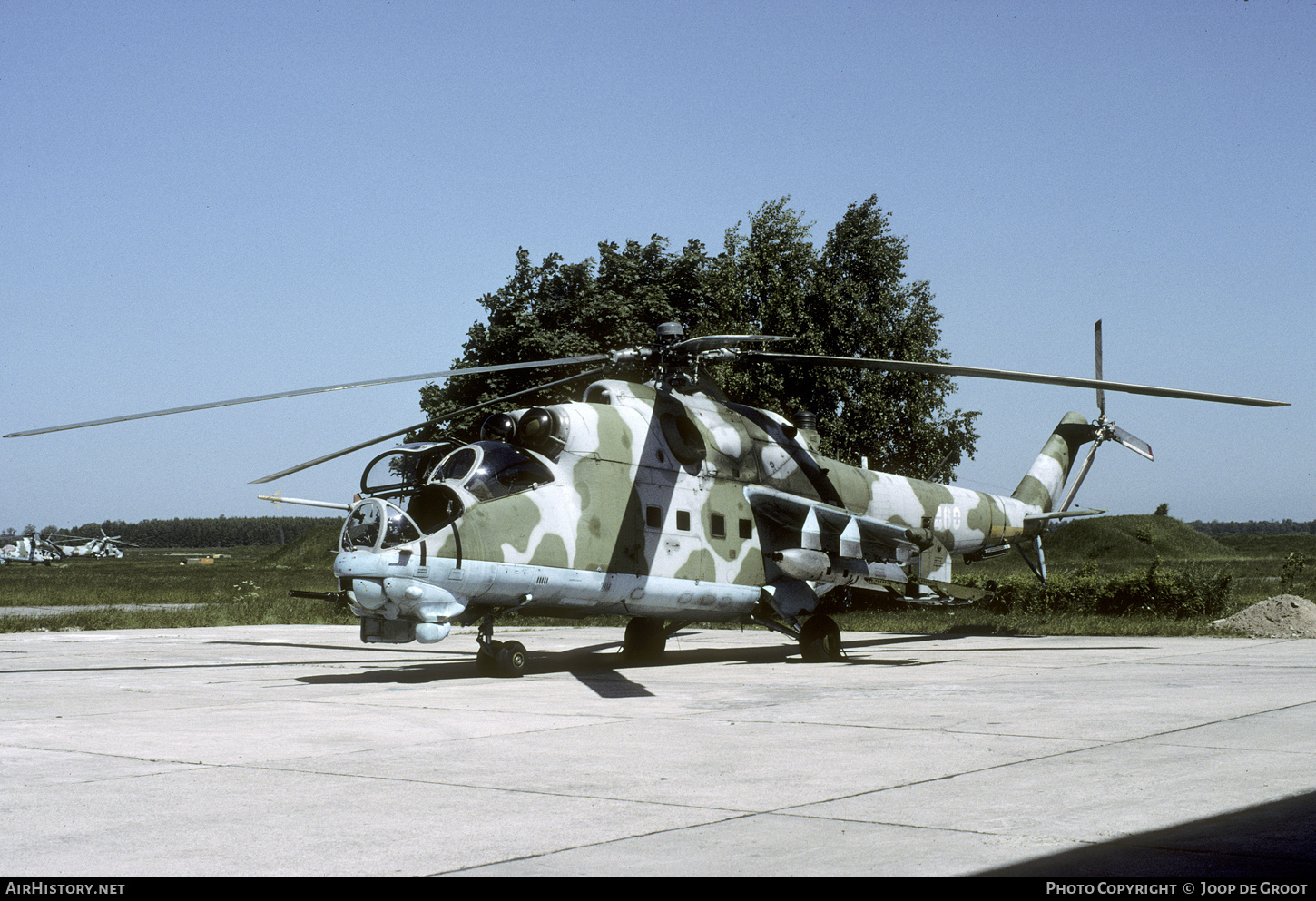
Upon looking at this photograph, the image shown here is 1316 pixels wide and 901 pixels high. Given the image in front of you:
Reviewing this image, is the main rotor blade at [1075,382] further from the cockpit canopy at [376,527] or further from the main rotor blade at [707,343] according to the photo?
the cockpit canopy at [376,527]

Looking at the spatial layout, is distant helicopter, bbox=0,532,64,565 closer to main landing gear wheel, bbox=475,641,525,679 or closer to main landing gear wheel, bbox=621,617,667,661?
main landing gear wheel, bbox=621,617,667,661

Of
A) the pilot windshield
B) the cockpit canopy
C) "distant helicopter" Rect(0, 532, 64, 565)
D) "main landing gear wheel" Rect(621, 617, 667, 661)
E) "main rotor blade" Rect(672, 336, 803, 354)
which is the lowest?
"distant helicopter" Rect(0, 532, 64, 565)

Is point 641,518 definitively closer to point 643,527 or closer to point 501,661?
point 643,527

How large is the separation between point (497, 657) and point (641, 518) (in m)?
2.65

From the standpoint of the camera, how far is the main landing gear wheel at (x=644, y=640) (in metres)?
17.3

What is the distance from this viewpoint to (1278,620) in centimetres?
2105

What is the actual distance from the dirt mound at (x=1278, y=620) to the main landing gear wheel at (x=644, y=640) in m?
11.3

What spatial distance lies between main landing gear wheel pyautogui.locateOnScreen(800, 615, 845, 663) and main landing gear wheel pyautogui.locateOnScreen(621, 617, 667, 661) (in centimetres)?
216

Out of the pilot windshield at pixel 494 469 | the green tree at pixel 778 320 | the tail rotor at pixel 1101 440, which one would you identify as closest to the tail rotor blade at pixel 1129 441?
the tail rotor at pixel 1101 440

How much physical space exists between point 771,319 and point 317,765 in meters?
28.6

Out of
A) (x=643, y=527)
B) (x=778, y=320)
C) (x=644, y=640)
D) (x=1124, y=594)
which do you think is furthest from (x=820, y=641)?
(x=778, y=320)

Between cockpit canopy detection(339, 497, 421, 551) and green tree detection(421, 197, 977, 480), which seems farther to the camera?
green tree detection(421, 197, 977, 480)

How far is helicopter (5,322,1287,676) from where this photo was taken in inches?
513

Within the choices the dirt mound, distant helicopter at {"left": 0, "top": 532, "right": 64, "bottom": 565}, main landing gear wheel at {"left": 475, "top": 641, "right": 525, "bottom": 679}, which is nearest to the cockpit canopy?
main landing gear wheel at {"left": 475, "top": 641, "right": 525, "bottom": 679}
